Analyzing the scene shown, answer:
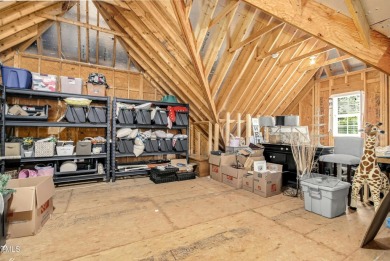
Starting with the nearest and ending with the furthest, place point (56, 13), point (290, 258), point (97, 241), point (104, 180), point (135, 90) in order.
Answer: point (290, 258) → point (97, 241) → point (56, 13) → point (104, 180) → point (135, 90)

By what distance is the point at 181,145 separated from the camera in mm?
4824

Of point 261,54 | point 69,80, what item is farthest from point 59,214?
point 261,54

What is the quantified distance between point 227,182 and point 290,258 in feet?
7.54

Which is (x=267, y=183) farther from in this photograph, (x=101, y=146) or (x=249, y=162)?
(x=101, y=146)

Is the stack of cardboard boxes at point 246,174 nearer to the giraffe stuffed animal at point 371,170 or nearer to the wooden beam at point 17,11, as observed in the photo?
the giraffe stuffed animal at point 371,170

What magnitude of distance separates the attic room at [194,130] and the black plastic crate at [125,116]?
0.02 m

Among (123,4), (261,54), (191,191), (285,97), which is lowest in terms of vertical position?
(191,191)

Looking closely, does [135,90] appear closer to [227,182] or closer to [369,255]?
[227,182]

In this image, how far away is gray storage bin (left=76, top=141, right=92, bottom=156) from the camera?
3.82 metres

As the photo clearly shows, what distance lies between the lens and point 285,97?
5.62m

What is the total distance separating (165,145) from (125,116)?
1.16m

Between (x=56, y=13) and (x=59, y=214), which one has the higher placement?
(x=56, y=13)

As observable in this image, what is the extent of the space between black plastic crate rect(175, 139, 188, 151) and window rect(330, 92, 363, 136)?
436 centimetres

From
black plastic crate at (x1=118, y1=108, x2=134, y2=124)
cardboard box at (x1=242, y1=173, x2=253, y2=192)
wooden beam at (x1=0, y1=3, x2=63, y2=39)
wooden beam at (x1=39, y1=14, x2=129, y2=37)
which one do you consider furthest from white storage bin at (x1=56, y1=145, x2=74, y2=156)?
cardboard box at (x1=242, y1=173, x2=253, y2=192)
